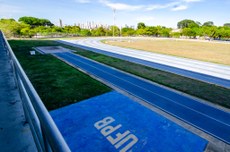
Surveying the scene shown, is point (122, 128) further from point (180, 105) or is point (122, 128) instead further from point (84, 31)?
point (84, 31)

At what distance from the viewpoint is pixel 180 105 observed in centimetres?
897

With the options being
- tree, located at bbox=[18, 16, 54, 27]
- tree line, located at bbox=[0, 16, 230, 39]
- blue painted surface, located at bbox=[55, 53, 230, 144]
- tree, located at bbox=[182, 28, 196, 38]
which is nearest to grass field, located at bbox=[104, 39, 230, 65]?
blue painted surface, located at bbox=[55, 53, 230, 144]

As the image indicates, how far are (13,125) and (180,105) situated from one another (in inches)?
329

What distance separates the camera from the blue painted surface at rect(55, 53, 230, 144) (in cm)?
709

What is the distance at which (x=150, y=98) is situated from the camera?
969cm

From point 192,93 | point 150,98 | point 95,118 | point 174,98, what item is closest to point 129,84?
point 150,98

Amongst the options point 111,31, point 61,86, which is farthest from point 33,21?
point 61,86

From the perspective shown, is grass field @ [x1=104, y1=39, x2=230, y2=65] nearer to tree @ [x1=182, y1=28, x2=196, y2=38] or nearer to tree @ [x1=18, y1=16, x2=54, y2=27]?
tree @ [x1=182, y1=28, x2=196, y2=38]

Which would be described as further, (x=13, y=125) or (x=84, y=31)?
(x=84, y=31)

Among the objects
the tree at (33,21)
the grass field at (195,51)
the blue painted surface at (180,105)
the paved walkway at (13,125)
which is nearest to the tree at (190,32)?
the grass field at (195,51)

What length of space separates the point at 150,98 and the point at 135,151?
4.65 m

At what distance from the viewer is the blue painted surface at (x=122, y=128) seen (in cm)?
566

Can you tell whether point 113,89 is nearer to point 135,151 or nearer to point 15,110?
point 135,151

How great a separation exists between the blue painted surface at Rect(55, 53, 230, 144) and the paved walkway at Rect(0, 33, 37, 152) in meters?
6.95
